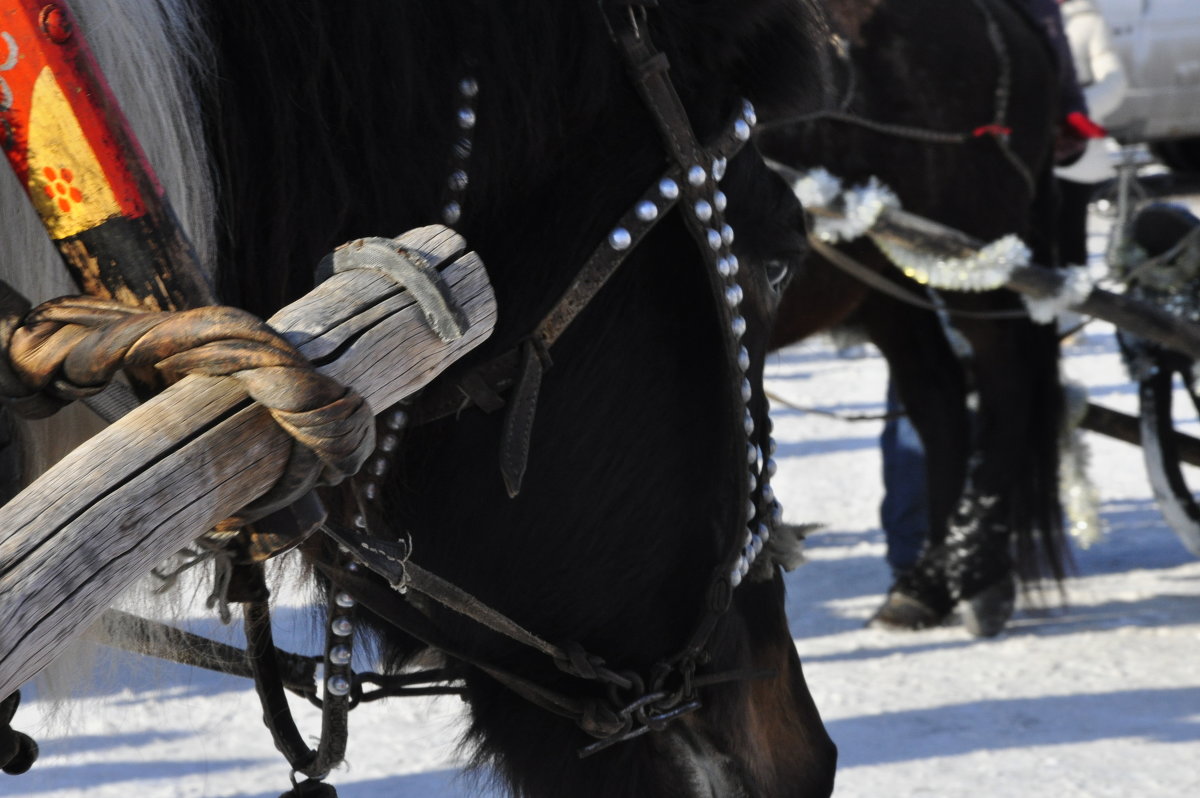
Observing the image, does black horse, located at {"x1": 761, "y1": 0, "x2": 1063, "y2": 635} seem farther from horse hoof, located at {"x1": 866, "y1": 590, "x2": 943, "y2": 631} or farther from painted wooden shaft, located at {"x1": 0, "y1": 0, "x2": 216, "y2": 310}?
painted wooden shaft, located at {"x1": 0, "y1": 0, "x2": 216, "y2": 310}

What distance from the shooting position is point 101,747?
3.32 metres

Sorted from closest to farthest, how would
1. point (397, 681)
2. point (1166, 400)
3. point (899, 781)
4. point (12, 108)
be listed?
point (12, 108) < point (397, 681) < point (899, 781) < point (1166, 400)

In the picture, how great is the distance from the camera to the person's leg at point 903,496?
4.38m

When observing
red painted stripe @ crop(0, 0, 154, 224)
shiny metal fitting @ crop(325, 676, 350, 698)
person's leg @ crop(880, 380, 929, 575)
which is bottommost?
person's leg @ crop(880, 380, 929, 575)

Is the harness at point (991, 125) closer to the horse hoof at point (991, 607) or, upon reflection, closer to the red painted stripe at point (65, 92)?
the horse hoof at point (991, 607)

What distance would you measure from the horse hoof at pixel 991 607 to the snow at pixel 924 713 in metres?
0.06

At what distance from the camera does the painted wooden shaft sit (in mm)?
817

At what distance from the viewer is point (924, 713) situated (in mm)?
3447

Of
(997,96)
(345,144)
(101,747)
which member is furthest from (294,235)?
(997,96)

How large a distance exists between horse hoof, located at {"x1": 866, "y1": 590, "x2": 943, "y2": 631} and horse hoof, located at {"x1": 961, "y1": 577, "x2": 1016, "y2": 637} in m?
0.13

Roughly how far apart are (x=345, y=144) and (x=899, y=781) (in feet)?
7.80

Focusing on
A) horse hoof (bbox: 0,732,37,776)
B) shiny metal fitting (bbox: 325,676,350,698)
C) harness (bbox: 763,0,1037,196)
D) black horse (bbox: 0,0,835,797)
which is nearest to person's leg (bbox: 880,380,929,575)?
harness (bbox: 763,0,1037,196)

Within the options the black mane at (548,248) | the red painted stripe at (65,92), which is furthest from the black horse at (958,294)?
the red painted stripe at (65,92)

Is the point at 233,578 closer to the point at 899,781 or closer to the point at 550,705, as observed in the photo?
the point at 550,705
